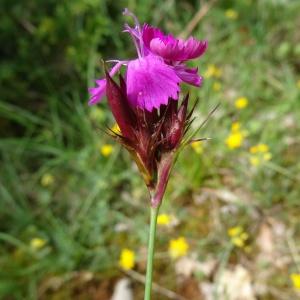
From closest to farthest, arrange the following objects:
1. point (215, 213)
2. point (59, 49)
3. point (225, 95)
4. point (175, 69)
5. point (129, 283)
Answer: point (175, 69), point (129, 283), point (215, 213), point (225, 95), point (59, 49)

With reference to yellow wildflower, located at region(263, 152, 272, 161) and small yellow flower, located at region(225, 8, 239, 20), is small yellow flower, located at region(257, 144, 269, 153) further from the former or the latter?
small yellow flower, located at region(225, 8, 239, 20)

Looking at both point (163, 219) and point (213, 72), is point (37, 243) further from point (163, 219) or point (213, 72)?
point (213, 72)

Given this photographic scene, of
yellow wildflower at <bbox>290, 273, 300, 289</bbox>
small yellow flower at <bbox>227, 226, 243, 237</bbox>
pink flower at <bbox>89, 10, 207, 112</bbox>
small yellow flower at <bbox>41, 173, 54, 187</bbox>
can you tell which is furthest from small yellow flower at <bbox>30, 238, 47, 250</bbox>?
pink flower at <bbox>89, 10, 207, 112</bbox>

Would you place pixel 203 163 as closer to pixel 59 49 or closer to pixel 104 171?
pixel 104 171

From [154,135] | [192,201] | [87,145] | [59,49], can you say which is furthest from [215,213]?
[59,49]

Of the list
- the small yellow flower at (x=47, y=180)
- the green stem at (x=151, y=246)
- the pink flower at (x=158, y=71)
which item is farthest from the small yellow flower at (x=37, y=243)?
the pink flower at (x=158, y=71)

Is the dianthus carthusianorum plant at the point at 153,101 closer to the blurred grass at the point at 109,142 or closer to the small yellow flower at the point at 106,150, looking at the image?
the blurred grass at the point at 109,142

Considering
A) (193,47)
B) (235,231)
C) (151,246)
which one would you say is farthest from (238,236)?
(193,47)
